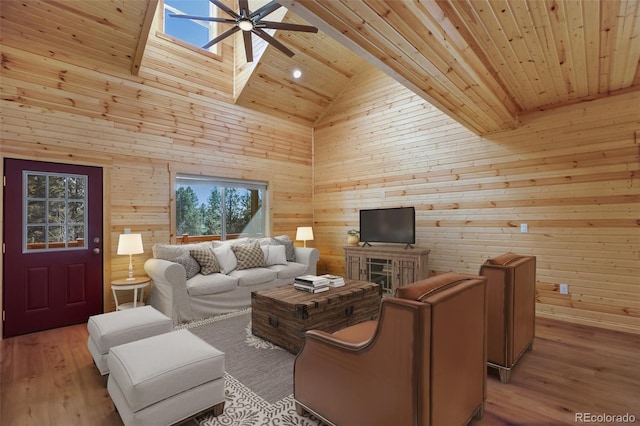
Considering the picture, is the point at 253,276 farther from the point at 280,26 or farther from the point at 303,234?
the point at 280,26

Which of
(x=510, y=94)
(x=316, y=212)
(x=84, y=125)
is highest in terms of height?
(x=510, y=94)

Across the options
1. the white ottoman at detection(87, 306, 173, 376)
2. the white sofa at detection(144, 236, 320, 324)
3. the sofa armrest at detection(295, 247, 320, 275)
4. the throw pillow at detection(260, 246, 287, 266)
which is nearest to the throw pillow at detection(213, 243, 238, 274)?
the white sofa at detection(144, 236, 320, 324)

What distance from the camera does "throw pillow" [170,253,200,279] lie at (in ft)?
13.3

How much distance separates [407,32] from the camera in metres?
2.11

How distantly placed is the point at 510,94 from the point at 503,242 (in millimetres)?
1950

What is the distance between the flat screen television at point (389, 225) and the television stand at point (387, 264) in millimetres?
141

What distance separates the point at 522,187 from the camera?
4.16 m

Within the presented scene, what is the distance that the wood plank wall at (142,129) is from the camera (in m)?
3.66

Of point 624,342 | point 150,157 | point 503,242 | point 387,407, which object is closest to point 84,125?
point 150,157

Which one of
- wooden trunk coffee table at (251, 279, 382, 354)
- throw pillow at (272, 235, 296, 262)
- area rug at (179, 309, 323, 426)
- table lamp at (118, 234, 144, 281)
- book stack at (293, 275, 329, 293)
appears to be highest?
table lamp at (118, 234, 144, 281)

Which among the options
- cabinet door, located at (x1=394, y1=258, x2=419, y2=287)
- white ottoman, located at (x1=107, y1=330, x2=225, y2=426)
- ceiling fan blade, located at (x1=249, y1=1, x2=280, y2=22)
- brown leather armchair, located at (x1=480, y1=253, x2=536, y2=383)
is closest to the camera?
white ottoman, located at (x1=107, y1=330, x2=225, y2=426)

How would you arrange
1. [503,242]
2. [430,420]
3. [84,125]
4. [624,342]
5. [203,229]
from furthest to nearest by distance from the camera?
Result: [203,229], [503,242], [84,125], [624,342], [430,420]

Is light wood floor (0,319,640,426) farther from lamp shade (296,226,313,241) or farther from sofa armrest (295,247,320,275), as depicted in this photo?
lamp shade (296,226,313,241)

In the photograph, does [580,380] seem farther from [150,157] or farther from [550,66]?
[150,157]
